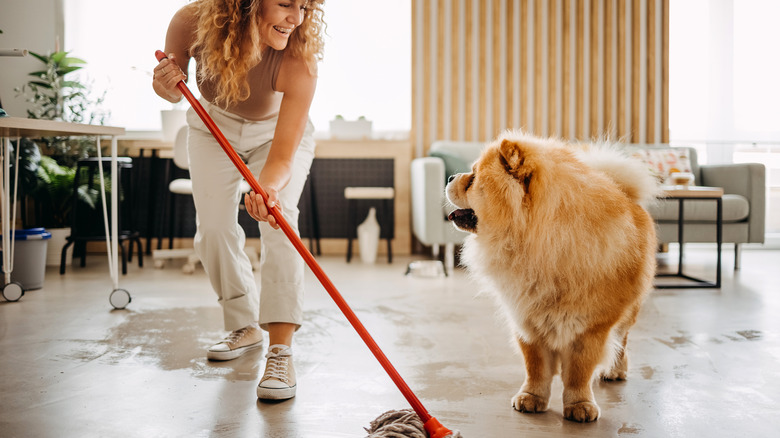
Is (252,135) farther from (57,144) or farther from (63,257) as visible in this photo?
(57,144)

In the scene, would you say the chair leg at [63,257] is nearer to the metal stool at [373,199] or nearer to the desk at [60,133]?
the desk at [60,133]

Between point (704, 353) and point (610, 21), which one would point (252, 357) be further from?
point (610, 21)

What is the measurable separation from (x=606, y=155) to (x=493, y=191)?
0.39m

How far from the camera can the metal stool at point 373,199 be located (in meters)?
4.53

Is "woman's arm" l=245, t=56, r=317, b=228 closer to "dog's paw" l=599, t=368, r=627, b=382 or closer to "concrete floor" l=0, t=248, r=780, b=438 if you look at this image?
"concrete floor" l=0, t=248, r=780, b=438

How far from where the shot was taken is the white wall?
4.95 m

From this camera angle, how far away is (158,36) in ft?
17.4

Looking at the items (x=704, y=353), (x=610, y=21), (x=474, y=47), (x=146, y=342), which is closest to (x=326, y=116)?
(x=474, y=47)

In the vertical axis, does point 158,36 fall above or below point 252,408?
above

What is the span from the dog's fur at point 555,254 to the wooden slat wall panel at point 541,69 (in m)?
3.83

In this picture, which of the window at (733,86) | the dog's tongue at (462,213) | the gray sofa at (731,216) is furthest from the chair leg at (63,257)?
the window at (733,86)

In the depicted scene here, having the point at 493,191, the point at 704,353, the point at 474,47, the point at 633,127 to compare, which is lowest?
the point at 704,353

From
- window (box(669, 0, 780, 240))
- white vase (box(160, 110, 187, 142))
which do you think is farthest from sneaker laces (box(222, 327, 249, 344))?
window (box(669, 0, 780, 240))

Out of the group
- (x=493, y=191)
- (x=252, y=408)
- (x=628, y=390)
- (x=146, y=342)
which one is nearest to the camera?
(x=493, y=191)
